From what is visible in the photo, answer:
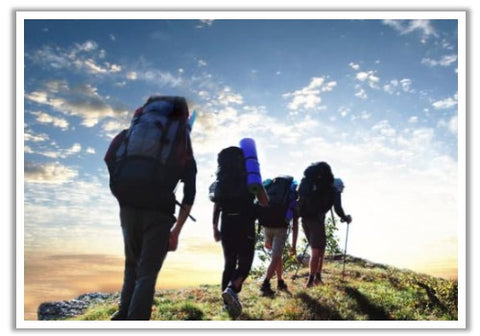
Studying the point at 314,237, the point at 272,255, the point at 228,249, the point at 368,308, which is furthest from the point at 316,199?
the point at 228,249

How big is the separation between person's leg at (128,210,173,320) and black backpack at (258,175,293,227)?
5.11 meters

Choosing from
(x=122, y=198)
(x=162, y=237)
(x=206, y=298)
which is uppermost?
(x=122, y=198)

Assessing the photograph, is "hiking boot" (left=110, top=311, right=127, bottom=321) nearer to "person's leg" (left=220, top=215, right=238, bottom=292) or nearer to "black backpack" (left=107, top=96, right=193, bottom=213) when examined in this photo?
"black backpack" (left=107, top=96, right=193, bottom=213)

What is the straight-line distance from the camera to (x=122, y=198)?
501 cm

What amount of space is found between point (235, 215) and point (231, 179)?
25.5 inches

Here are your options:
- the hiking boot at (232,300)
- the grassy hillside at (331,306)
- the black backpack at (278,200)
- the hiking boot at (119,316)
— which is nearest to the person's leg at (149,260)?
the hiking boot at (119,316)

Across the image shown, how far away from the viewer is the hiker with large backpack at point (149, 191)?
4871 millimetres

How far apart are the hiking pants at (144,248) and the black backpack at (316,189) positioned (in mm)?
5196

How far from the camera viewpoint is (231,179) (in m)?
7.06

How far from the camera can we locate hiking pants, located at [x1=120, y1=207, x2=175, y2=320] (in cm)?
479
